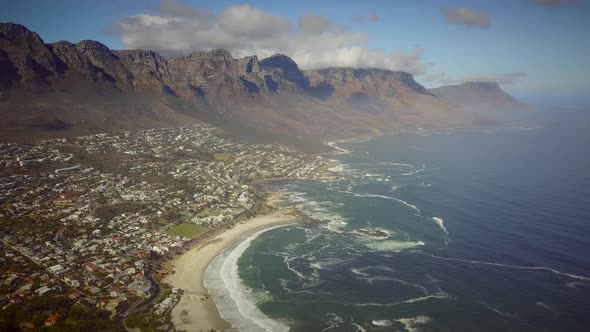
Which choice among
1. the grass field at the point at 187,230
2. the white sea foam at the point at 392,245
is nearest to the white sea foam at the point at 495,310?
the white sea foam at the point at 392,245

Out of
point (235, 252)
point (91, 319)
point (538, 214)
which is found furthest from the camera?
point (538, 214)

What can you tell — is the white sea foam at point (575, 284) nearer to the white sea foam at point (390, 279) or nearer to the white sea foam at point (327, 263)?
the white sea foam at point (390, 279)

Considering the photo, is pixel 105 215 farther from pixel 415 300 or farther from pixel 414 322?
pixel 414 322

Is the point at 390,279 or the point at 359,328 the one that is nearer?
the point at 359,328

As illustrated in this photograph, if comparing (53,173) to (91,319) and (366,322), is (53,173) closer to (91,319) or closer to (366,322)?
(91,319)

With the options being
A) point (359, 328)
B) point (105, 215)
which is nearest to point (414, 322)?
point (359, 328)

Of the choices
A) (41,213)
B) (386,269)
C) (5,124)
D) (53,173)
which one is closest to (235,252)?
(386,269)

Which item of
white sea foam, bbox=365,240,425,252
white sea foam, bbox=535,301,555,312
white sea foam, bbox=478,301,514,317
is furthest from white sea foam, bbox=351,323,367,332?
white sea foam, bbox=365,240,425,252
